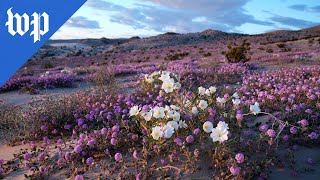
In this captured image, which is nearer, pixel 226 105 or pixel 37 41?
pixel 226 105

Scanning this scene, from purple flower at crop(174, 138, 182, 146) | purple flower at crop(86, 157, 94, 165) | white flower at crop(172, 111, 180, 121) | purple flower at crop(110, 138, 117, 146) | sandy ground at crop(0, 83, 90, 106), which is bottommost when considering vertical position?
sandy ground at crop(0, 83, 90, 106)

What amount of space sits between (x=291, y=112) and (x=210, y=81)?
538cm

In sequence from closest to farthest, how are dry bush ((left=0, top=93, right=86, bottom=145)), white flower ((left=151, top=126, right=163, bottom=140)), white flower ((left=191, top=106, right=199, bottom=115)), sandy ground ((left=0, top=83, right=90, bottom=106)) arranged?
white flower ((left=151, top=126, right=163, bottom=140)), white flower ((left=191, top=106, right=199, bottom=115)), dry bush ((left=0, top=93, right=86, bottom=145)), sandy ground ((left=0, top=83, right=90, bottom=106))

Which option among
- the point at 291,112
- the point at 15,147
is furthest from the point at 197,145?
the point at 15,147

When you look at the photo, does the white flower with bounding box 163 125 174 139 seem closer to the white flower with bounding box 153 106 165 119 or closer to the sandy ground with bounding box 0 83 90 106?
the white flower with bounding box 153 106 165 119

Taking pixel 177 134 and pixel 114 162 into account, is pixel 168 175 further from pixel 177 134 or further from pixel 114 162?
pixel 114 162

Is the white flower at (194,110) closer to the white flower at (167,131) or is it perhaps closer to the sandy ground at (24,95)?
the white flower at (167,131)

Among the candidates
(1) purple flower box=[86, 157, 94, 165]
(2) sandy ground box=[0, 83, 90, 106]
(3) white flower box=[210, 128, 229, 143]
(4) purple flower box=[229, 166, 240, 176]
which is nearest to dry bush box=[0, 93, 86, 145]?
(1) purple flower box=[86, 157, 94, 165]

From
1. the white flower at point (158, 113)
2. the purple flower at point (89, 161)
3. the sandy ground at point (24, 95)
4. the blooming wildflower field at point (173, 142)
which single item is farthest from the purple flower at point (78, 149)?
the sandy ground at point (24, 95)

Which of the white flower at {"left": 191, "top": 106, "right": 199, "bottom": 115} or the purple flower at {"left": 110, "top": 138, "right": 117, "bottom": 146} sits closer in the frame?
the white flower at {"left": 191, "top": 106, "right": 199, "bottom": 115}

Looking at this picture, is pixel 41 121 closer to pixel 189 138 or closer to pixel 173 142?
pixel 173 142

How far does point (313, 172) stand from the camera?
4.34m

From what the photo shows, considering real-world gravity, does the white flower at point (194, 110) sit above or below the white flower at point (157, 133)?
above

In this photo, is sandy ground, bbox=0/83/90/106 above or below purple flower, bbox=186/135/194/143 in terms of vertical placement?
below
